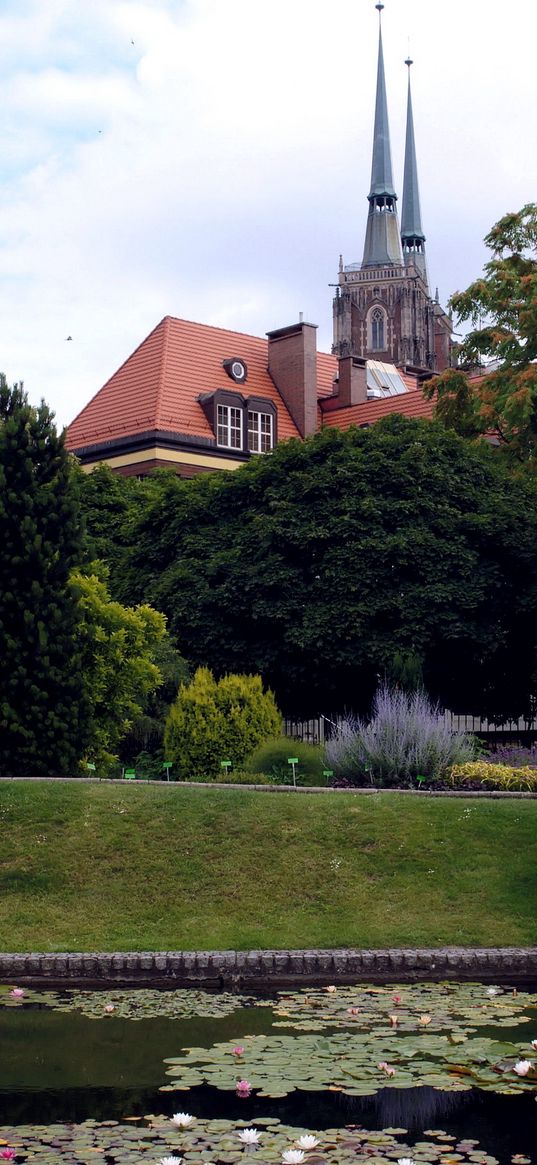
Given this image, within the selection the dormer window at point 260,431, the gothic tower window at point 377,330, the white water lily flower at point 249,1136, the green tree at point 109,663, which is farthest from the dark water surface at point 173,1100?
the gothic tower window at point 377,330

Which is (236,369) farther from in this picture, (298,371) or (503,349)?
(503,349)

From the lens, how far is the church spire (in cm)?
15738

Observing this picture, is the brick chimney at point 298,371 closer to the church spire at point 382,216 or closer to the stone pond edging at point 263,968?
the stone pond edging at point 263,968

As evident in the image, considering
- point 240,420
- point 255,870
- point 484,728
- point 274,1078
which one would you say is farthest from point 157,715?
point 240,420

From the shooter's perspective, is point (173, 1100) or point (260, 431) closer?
point (173, 1100)

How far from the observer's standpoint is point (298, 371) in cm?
6256

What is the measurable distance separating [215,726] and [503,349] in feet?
31.2

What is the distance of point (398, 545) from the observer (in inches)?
1291

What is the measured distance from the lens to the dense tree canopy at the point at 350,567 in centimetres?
3281

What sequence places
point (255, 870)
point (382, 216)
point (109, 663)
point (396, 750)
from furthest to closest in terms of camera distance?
point (382, 216) < point (109, 663) < point (396, 750) < point (255, 870)

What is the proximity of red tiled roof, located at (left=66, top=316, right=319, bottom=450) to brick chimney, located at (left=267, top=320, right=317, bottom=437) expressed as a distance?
1.24ft

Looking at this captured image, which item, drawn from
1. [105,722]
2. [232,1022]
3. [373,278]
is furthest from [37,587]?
[373,278]

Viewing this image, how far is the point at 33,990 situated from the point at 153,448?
140ft

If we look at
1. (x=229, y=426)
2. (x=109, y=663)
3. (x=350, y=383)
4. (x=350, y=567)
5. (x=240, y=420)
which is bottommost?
(x=109, y=663)
